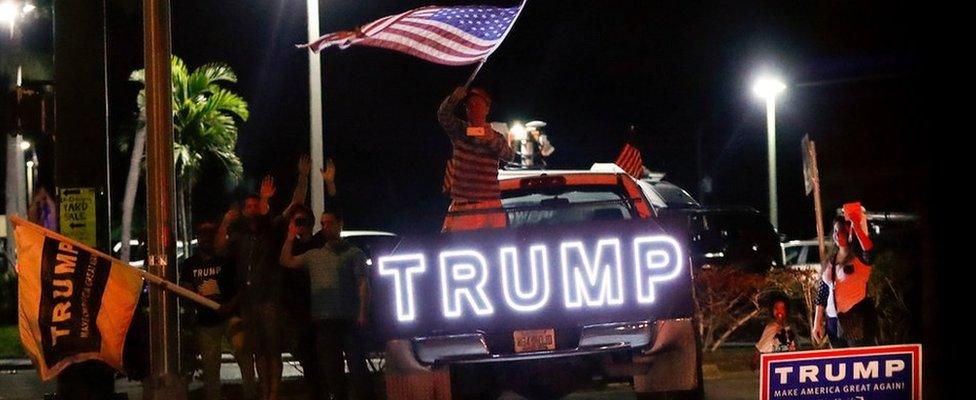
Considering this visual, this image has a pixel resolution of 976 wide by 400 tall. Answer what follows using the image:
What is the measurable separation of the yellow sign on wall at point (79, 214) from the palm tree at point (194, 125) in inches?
844

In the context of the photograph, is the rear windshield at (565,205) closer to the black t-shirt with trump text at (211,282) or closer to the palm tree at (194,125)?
the black t-shirt with trump text at (211,282)

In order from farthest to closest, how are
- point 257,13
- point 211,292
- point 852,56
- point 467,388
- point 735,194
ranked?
point 735,194 < point 257,13 < point 211,292 < point 467,388 < point 852,56

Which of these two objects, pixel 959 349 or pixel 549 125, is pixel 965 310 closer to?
pixel 959 349

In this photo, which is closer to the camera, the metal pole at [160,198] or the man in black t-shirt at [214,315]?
the metal pole at [160,198]

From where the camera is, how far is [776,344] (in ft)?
31.0

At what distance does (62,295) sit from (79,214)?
878 mm

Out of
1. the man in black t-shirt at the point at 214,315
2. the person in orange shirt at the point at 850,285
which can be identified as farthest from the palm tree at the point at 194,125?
the person in orange shirt at the point at 850,285

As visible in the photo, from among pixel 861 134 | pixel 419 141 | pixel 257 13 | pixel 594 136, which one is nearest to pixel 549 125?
pixel 594 136

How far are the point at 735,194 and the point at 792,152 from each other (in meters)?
4.33

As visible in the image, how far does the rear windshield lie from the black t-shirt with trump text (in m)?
2.36

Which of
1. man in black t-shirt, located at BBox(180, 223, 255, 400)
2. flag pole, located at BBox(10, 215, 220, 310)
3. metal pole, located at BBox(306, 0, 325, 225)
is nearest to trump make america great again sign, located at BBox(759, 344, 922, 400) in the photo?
flag pole, located at BBox(10, 215, 220, 310)

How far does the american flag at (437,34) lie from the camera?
12484mm

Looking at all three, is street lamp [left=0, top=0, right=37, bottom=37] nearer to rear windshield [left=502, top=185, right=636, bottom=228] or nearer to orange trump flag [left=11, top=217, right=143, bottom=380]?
orange trump flag [left=11, top=217, right=143, bottom=380]

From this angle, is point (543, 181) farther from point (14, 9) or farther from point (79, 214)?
point (14, 9)
